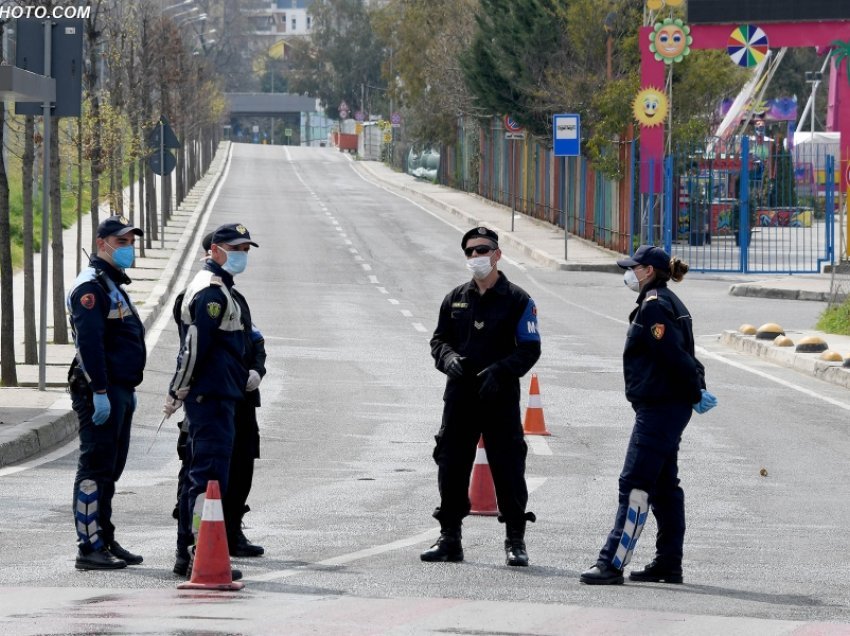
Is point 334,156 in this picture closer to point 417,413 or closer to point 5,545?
point 417,413

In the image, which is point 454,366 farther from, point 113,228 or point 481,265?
point 113,228

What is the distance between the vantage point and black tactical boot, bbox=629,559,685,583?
Answer: 8.66 meters

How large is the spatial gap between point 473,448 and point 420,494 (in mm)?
2534

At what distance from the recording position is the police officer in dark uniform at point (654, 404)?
8547 millimetres

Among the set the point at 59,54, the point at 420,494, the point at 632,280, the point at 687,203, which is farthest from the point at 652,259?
the point at 687,203

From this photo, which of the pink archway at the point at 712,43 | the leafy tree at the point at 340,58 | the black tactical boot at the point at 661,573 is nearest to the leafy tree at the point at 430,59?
→ the pink archway at the point at 712,43

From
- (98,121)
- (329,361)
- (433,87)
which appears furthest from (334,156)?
(329,361)

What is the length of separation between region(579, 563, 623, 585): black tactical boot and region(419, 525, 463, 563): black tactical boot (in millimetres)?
801

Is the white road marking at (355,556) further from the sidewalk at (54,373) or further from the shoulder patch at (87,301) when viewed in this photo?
the sidewalk at (54,373)

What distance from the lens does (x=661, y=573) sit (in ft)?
28.5

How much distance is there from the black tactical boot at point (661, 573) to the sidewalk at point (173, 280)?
242 inches

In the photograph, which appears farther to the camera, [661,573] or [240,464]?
[240,464]

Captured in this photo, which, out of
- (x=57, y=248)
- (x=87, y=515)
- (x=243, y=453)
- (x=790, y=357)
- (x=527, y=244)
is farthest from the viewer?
(x=527, y=244)

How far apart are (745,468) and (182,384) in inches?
232
